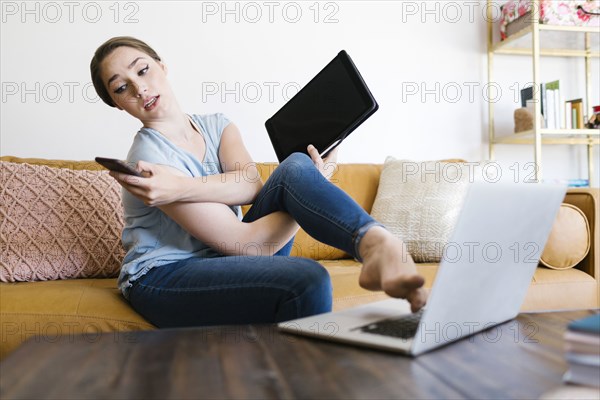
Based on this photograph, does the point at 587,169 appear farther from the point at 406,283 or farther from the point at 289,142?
the point at 406,283

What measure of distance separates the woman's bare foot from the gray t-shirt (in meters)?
0.50

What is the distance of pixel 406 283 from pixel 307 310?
28 centimetres

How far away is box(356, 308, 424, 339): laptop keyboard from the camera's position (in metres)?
0.73

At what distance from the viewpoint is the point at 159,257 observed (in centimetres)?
126

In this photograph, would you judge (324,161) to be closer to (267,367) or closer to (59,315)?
(59,315)

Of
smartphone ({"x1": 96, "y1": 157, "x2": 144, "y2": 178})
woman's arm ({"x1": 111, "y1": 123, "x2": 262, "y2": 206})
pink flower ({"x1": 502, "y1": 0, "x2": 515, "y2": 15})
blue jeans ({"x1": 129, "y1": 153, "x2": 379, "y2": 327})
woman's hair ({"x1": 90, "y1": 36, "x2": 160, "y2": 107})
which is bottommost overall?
blue jeans ({"x1": 129, "y1": 153, "x2": 379, "y2": 327})

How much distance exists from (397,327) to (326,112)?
800 millimetres

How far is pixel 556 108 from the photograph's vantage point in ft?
8.54

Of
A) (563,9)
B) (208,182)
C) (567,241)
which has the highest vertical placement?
(563,9)

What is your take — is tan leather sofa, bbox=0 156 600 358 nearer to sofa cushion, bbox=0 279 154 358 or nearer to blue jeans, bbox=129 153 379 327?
sofa cushion, bbox=0 279 154 358

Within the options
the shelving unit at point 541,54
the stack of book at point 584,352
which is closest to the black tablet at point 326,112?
the stack of book at point 584,352

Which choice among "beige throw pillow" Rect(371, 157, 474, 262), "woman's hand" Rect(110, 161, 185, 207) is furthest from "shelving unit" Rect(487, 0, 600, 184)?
"woman's hand" Rect(110, 161, 185, 207)

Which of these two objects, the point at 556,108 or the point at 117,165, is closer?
the point at 117,165

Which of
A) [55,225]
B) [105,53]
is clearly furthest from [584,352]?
[55,225]
